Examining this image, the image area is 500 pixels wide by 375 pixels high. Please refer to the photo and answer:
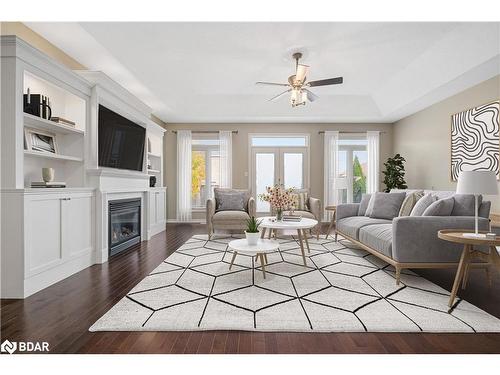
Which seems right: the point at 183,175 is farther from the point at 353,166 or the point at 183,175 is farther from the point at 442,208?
the point at 442,208

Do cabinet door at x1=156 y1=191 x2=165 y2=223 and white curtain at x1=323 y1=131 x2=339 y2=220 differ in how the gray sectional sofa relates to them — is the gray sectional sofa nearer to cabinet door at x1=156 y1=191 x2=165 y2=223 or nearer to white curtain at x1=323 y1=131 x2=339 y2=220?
white curtain at x1=323 y1=131 x2=339 y2=220

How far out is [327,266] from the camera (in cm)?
335

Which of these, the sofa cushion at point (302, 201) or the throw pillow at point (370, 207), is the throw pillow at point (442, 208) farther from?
the sofa cushion at point (302, 201)

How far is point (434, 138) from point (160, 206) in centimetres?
564

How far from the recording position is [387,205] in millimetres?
4203

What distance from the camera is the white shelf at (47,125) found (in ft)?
9.13

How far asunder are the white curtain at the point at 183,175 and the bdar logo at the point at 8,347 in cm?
528

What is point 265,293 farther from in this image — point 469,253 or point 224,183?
point 224,183

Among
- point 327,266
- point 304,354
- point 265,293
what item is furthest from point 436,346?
point 327,266

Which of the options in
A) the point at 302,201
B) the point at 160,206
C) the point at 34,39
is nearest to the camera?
the point at 34,39

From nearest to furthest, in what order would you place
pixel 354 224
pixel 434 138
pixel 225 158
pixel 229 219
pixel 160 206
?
pixel 354 224 → pixel 229 219 → pixel 434 138 → pixel 160 206 → pixel 225 158

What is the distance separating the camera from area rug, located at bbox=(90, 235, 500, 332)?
76.6 inches

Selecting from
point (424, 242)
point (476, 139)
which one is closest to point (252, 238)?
point (424, 242)

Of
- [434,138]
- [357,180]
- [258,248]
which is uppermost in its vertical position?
[434,138]
